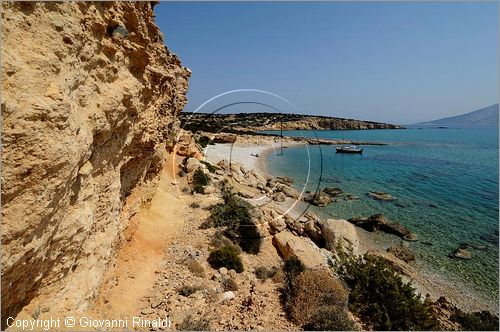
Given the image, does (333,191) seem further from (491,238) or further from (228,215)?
(228,215)

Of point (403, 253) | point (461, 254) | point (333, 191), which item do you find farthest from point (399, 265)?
point (333, 191)

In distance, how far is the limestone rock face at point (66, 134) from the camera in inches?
156

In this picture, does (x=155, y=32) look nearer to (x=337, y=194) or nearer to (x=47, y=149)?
(x=47, y=149)

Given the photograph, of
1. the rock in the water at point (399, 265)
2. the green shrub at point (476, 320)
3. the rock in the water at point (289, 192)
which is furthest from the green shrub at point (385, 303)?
the rock in the water at point (289, 192)

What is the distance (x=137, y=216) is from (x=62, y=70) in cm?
701

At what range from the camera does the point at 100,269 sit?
23.5 feet

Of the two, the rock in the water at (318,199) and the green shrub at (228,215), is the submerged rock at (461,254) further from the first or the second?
the green shrub at (228,215)

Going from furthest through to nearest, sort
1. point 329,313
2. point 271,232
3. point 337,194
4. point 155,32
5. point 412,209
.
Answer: point 337,194 → point 412,209 → point 271,232 → point 155,32 → point 329,313

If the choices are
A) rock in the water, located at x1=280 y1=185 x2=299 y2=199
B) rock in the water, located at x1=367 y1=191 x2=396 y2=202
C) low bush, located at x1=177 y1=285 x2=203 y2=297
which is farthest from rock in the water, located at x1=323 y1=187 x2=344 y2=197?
low bush, located at x1=177 y1=285 x2=203 y2=297

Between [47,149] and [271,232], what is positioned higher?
[47,149]

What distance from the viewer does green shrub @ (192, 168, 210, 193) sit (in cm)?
1908

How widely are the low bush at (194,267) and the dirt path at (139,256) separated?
100cm

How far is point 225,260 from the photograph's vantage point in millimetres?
10984

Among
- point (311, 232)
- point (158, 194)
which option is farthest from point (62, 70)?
point (311, 232)
